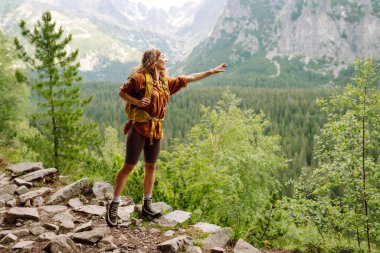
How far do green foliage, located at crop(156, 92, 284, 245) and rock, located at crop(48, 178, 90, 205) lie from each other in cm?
275

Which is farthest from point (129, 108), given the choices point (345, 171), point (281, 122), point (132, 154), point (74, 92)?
point (281, 122)

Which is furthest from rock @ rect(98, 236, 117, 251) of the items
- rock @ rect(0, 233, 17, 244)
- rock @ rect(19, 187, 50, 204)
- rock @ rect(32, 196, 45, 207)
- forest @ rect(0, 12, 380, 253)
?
rock @ rect(19, 187, 50, 204)

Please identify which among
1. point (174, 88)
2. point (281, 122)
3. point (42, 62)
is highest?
point (42, 62)

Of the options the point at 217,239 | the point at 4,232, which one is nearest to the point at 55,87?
the point at 4,232

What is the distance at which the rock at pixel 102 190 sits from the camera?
798 centimetres

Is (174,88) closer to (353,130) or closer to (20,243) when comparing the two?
(20,243)

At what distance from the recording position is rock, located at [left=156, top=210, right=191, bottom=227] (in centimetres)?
668

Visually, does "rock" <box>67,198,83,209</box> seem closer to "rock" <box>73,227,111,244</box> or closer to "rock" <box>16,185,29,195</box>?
"rock" <box>16,185,29,195</box>

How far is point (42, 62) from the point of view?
15617 mm

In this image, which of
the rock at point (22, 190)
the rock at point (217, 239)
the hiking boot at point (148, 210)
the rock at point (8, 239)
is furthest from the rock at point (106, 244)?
the rock at point (22, 190)

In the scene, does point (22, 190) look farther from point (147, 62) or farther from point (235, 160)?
point (235, 160)

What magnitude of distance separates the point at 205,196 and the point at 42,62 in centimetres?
987

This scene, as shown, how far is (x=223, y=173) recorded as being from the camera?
1569 centimetres

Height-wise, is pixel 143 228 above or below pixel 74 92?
below
